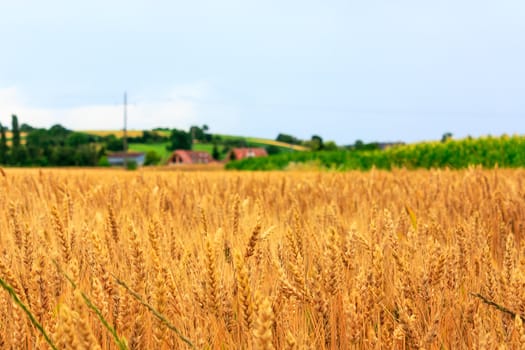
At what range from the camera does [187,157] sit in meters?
80.9

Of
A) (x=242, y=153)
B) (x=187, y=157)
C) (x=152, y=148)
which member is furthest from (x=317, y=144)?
(x=152, y=148)

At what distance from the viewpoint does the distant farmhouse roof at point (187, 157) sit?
80.6 meters

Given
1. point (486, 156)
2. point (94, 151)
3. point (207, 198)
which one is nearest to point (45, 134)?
point (94, 151)

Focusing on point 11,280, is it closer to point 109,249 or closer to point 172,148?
point 109,249

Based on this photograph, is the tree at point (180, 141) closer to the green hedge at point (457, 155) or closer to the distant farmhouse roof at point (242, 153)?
the distant farmhouse roof at point (242, 153)

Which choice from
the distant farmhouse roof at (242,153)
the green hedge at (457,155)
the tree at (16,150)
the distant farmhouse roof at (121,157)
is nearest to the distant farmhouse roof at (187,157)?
the distant farmhouse roof at (242,153)

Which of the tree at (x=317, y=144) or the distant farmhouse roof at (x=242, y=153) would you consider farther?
the distant farmhouse roof at (x=242, y=153)

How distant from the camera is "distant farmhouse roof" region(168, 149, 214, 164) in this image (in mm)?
80562

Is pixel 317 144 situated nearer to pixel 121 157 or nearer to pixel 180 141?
pixel 180 141

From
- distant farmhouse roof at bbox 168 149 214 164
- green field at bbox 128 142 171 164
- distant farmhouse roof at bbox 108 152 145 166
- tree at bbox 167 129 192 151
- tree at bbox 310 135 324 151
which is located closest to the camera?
tree at bbox 310 135 324 151

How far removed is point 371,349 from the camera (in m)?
1.20

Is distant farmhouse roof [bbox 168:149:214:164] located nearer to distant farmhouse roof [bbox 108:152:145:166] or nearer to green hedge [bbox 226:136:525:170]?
distant farmhouse roof [bbox 108:152:145:166]

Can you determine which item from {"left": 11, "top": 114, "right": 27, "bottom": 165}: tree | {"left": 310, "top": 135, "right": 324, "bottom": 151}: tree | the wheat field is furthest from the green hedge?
{"left": 11, "top": 114, "right": 27, "bottom": 165}: tree

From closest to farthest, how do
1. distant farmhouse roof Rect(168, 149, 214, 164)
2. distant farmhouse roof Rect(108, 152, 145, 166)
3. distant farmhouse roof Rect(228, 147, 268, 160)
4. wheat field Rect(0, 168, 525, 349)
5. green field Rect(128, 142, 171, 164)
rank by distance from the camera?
wheat field Rect(0, 168, 525, 349) < distant farmhouse roof Rect(228, 147, 268, 160) < distant farmhouse roof Rect(168, 149, 214, 164) < distant farmhouse roof Rect(108, 152, 145, 166) < green field Rect(128, 142, 171, 164)
